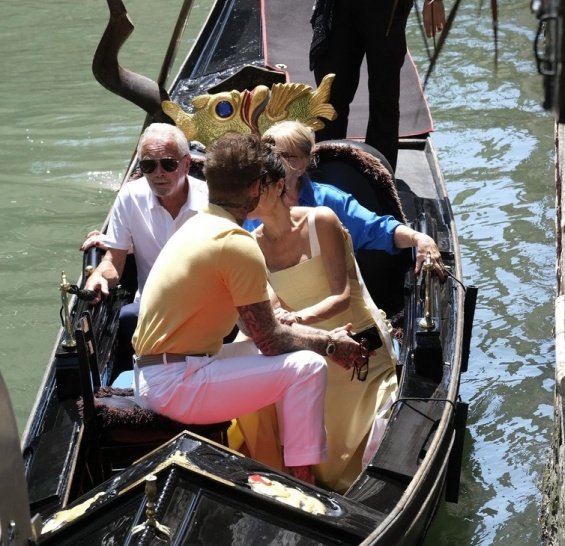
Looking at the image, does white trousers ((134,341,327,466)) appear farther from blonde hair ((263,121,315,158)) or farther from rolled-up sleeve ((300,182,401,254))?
rolled-up sleeve ((300,182,401,254))

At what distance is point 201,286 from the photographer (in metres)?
2.55

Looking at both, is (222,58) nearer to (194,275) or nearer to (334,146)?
(334,146)

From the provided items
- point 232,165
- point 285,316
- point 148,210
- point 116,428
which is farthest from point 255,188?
point 148,210

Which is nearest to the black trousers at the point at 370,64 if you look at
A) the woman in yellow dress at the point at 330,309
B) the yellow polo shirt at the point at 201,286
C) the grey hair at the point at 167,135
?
the grey hair at the point at 167,135

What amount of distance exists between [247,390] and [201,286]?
0.88 ft

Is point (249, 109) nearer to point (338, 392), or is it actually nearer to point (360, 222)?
point (360, 222)

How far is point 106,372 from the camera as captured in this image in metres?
3.27

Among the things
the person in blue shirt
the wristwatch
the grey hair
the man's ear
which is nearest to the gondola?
the person in blue shirt

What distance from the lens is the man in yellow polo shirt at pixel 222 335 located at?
255 cm

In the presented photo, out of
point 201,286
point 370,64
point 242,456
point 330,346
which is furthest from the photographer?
point 370,64

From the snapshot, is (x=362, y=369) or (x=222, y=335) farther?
(x=362, y=369)

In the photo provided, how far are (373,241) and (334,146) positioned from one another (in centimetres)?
46

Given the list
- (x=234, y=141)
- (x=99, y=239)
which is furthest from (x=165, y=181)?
(x=234, y=141)

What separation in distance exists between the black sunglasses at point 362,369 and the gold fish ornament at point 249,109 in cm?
100
